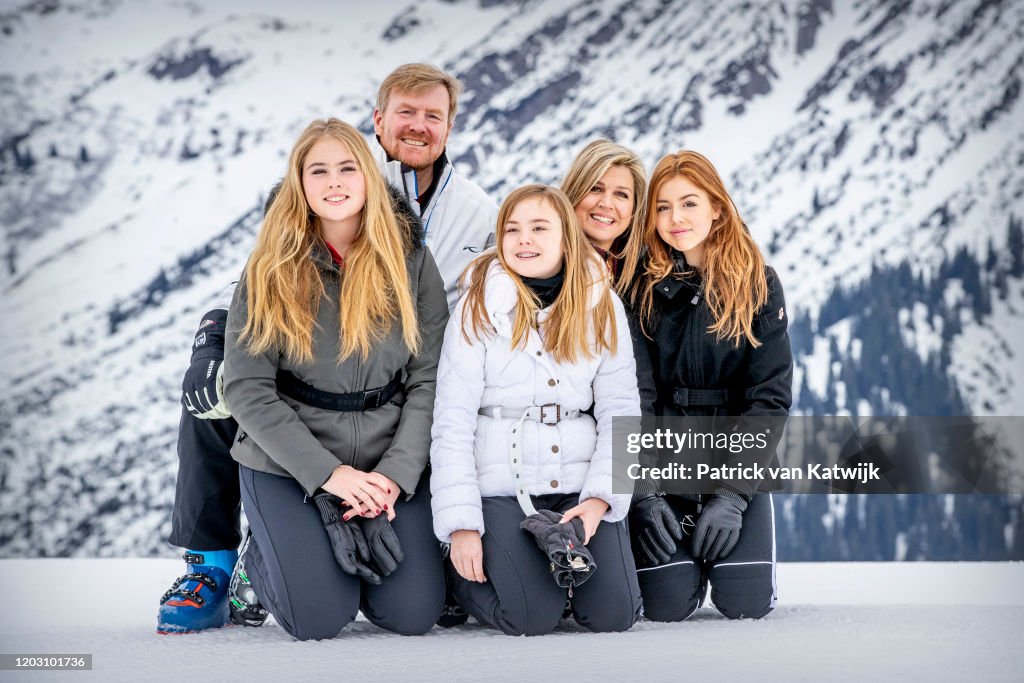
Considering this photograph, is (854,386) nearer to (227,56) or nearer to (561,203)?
(227,56)

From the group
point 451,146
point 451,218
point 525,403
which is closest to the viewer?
point 525,403

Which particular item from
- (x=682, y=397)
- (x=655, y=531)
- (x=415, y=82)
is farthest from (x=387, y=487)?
(x=415, y=82)

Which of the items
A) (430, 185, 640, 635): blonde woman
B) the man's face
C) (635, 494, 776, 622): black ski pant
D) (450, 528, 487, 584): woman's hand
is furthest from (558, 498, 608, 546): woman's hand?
the man's face

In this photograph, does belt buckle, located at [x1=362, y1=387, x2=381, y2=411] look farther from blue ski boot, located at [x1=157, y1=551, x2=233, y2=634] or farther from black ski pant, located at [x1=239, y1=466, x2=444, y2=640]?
blue ski boot, located at [x1=157, y1=551, x2=233, y2=634]

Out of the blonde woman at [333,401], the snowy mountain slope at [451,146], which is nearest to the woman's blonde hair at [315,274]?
the blonde woman at [333,401]

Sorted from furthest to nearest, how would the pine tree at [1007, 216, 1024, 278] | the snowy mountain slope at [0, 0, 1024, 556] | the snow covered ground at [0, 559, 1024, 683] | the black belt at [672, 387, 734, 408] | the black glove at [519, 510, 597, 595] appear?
the snowy mountain slope at [0, 0, 1024, 556] < the pine tree at [1007, 216, 1024, 278] < the black belt at [672, 387, 734, 408] < the black glove at [519, 510, 597, 595] < the snow covered ground at [0, 559, 1024, 683]

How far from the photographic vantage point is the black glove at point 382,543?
5.68ft

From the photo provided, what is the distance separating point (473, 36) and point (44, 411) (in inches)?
213

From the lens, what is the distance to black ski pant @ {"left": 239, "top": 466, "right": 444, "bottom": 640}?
67.6 inches

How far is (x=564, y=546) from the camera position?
1665 mm

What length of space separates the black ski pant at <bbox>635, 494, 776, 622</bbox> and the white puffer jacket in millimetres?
250

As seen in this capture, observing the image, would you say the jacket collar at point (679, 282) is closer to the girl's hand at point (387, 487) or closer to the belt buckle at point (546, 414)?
the belt buckle at point (546, 414)

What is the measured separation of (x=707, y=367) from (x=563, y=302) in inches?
16.6

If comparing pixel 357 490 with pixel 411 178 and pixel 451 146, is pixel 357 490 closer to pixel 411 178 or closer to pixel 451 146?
pixel 411 178
